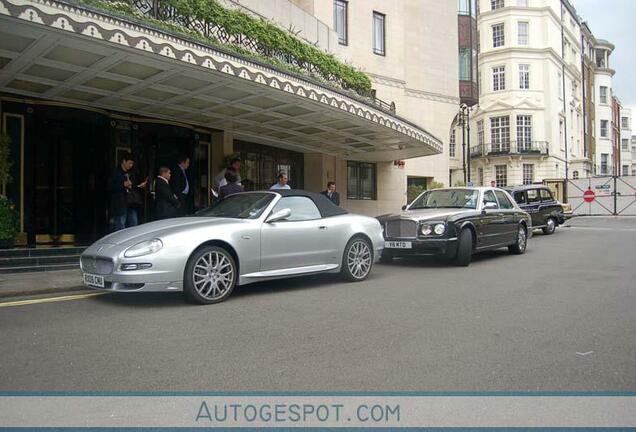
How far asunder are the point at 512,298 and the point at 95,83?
8103mm

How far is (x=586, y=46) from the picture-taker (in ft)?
214

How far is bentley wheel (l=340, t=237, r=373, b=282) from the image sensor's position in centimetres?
817

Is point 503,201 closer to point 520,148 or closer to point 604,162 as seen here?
point 520,148

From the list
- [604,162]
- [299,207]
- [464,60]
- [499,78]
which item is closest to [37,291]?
[299,207]

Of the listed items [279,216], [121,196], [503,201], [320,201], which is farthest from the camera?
[503,201]

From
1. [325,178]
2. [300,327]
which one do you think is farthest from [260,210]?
[325,178]

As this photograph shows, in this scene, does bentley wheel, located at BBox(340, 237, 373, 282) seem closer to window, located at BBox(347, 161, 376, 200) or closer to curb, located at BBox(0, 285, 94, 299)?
curb, located at BBox(0, 285, 94, 299)

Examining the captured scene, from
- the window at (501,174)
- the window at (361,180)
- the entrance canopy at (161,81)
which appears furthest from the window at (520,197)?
the window at (501,174)

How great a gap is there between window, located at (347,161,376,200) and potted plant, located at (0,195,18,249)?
13.1 metres

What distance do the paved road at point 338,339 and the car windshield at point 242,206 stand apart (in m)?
1.07

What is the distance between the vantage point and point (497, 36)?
5050 centimetres

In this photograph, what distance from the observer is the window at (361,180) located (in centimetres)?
2110

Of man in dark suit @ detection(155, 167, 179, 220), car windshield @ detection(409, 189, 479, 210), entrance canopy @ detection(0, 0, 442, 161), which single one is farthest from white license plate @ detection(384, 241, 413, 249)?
man in dark suit @ detection(155, 167, 179, 220)

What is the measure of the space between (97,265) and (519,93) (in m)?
49.2
